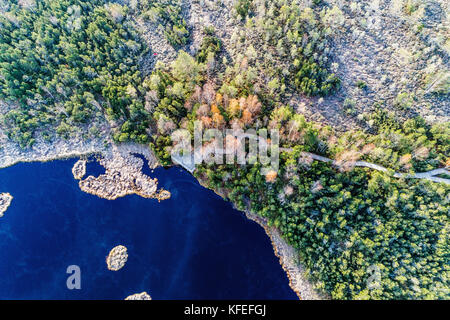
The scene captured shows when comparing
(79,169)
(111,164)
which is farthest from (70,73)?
(111,164)

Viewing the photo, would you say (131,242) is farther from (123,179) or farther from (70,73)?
(70,73)

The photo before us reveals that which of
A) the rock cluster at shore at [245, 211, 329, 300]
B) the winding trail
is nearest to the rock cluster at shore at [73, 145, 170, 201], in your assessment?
the rock cluster at shore at [245, 211, 329, 300]

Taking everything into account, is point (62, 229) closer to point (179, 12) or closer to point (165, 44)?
point (165, 44)

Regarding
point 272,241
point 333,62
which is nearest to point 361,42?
point 333,62

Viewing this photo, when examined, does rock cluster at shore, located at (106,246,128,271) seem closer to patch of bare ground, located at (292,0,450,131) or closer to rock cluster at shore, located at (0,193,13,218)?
rock cluster at shore, located at (0,193,13,218)

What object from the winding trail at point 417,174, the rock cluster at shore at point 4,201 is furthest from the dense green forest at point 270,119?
the rock cluster at shore at point 4,201

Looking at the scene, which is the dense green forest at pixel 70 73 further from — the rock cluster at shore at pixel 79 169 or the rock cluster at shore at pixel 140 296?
the rock cluster at shore at pixel 140 296
